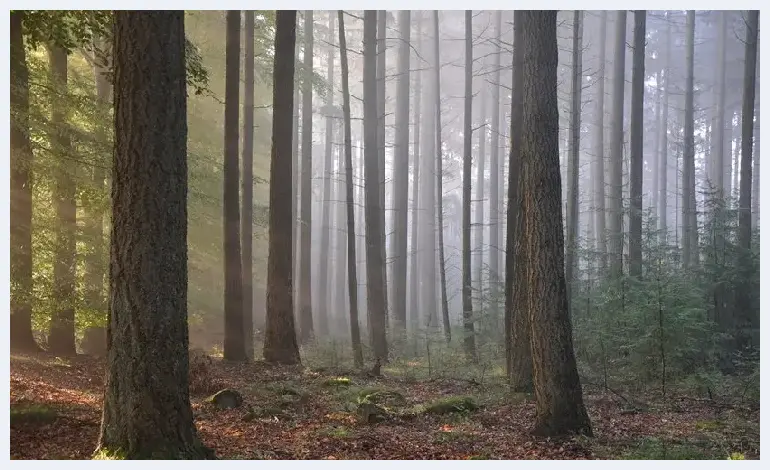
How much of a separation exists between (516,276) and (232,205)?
6156 millimetres

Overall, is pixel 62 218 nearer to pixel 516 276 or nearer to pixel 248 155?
pixel 248 155

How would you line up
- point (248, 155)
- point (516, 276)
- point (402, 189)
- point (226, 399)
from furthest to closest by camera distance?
point (402, 189), point (248, 155), point (516, 276), point (226, 399)

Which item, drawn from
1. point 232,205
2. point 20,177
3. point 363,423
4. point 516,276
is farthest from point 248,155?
point 363,423

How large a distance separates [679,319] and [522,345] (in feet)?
10.5

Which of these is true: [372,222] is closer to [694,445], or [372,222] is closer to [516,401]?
[516,401]

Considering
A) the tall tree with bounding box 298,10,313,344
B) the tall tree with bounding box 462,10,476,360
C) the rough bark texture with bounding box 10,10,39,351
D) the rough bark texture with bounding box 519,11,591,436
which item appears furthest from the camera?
the tall tree with bounding box 298,10,313,344

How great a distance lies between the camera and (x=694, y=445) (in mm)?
7531

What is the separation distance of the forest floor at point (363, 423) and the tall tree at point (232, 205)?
1661 mm

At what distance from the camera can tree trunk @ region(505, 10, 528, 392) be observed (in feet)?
36.1

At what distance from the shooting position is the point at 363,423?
27.9ft

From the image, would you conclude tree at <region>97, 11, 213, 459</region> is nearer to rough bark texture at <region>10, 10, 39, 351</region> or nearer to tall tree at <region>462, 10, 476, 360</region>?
rough bark texture at <region>10, 10, 39, 351</region>

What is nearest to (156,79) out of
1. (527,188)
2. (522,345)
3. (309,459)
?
(309,459)


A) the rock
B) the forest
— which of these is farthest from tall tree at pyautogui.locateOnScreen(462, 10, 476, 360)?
the rock

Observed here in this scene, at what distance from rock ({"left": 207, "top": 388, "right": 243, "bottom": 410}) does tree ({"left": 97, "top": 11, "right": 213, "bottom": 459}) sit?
3.31 m
